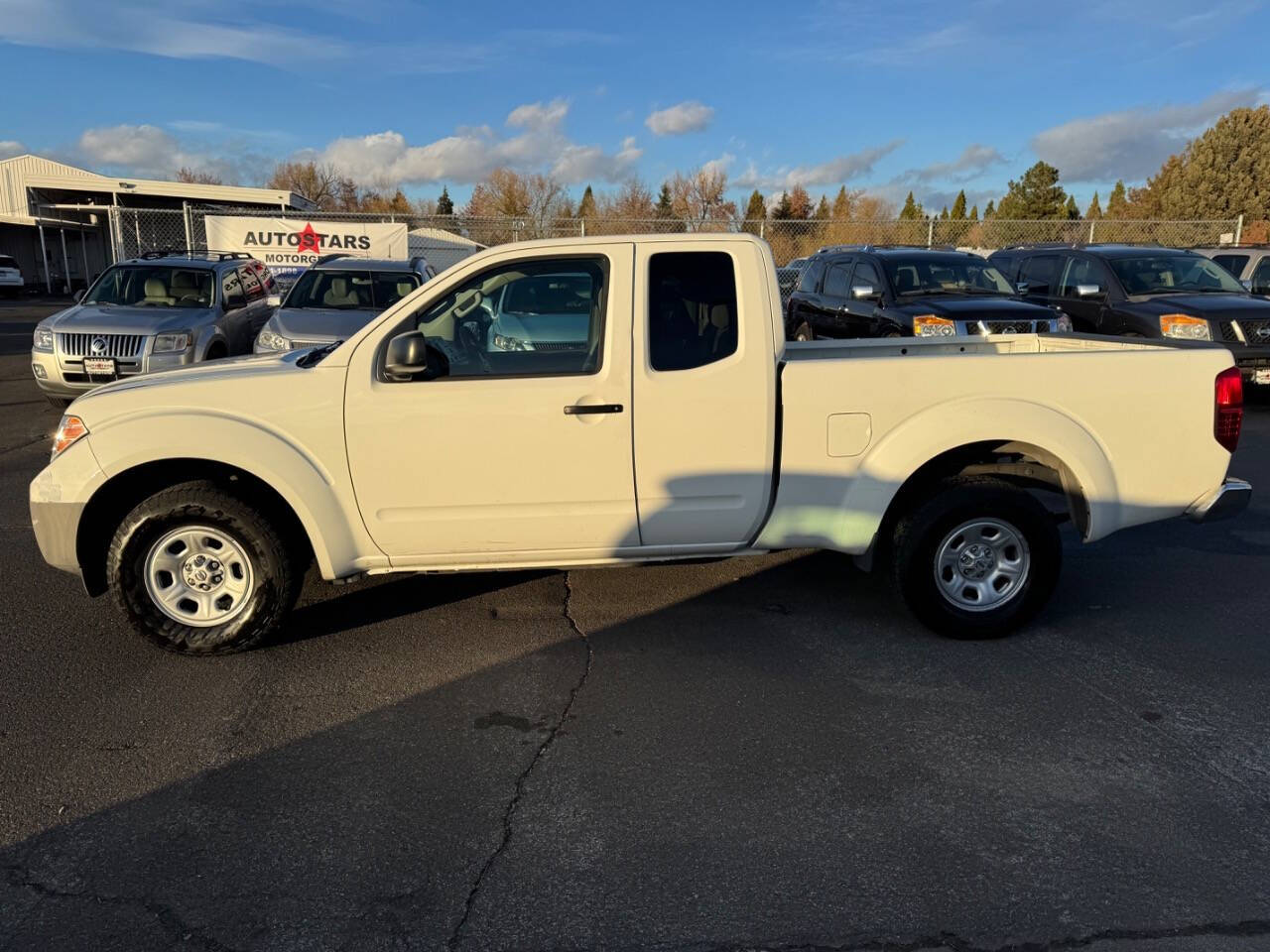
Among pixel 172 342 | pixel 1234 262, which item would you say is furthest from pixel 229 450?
pixel 1234 262

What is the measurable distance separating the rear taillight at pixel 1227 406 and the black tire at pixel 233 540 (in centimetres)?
464

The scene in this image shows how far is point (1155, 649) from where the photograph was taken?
4.57 m

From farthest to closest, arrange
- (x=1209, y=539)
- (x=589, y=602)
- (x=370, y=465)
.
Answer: (x=1209, y=539) → (x=589, y=602) → (x=370, y=465)

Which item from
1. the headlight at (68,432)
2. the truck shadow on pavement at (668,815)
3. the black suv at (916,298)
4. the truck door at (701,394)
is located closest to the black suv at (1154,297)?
the black suv at (916,298)

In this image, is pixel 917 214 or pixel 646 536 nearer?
pixel 646 536

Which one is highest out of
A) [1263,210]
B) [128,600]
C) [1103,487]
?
[1263,210]

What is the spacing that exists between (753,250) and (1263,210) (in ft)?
163

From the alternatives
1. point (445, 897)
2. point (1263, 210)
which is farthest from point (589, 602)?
point (1263, 210)

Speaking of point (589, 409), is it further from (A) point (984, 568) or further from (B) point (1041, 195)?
(B) point (1041, 195)

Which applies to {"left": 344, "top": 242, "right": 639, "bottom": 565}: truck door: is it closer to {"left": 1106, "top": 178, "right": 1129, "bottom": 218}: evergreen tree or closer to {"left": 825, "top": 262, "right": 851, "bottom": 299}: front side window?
{"left": 825, "top": 262, "right": 851, "bottom": 299}: front side window

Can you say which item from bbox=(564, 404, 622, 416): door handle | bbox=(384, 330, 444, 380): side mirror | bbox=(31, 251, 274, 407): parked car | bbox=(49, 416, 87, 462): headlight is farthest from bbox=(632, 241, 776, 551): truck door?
bbox=(31, 251, 274, 407): parked car

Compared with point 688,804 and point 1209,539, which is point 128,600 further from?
point 1209,539

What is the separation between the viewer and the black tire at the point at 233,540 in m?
4.26

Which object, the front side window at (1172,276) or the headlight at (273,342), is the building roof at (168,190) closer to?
the headlight at (273,342)
